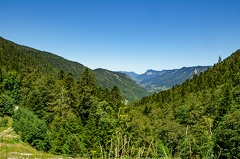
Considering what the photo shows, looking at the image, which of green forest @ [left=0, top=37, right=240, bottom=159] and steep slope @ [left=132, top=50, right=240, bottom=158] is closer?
steep slope @ [left=132, top=50, right=240, bottom=158]

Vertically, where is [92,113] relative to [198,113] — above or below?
A: above

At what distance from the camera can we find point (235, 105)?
60406 millimetres

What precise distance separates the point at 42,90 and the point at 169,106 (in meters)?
44.7

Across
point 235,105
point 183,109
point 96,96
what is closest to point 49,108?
point 96,96

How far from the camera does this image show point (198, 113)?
250 feet

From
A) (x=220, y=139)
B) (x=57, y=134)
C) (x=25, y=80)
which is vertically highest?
(x=25, y=80)

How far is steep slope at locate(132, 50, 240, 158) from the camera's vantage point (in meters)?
38.9

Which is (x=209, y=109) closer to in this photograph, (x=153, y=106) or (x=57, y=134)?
(x=153, y=106)

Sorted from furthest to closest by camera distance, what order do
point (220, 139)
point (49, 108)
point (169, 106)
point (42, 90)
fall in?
point (169, 106), point (42, 90), point (49, 108), point (220, 139)

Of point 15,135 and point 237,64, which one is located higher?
point 237,64

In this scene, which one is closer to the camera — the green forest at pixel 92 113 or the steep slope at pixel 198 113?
the steep slope at pixel 198 113

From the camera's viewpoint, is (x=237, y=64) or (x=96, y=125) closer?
(x=96, y=125)

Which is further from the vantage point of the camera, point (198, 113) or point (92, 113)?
point (198, 113)

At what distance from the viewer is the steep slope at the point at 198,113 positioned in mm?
38938
